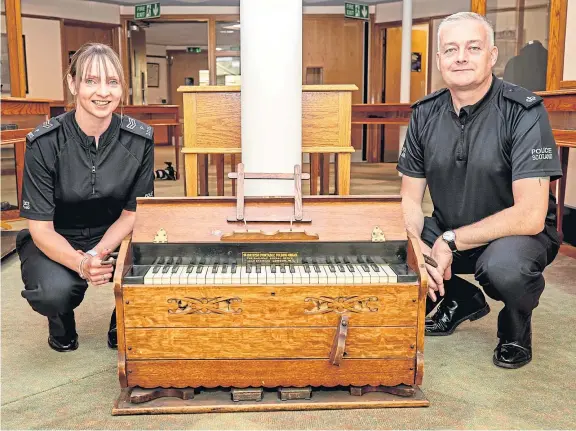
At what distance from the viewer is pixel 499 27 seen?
7855 mm

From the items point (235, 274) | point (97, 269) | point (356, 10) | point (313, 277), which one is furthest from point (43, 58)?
point (313, 277)

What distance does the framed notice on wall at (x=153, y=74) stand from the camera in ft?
61.5

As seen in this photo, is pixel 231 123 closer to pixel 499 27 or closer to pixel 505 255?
pixel 505 255

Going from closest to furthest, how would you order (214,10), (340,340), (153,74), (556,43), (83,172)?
1. (340,340)
2. (83,172)
3. (556,43)
4. (214,10)
5. (153,74)

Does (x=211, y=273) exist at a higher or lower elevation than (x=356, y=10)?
lower

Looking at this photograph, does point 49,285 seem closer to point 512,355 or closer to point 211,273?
point 211,273

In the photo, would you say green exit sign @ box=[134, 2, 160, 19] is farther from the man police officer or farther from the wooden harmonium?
the wooden harmonium

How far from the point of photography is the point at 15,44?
17.8 ft

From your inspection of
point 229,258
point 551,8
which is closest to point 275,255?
point 229,258

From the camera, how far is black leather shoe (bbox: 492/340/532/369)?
2.19 meters

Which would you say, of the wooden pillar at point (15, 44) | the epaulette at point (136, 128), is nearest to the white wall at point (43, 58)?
the wooden pillar at point (15, 44)

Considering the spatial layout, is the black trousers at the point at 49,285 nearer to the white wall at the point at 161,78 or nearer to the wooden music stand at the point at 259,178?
the wooden music stand at the point at 259,178

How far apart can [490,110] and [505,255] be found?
0.51 m

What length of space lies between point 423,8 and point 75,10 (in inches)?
225
